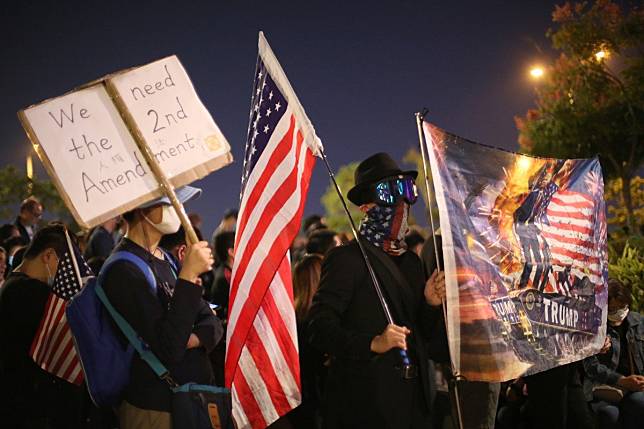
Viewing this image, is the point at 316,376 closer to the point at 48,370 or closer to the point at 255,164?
the point at 48,370

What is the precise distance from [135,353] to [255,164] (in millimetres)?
1232

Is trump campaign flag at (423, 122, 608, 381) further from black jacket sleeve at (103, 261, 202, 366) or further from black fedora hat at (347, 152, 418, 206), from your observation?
black jacket sleeve at (103, 261, 202, 366)

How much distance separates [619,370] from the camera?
279 inches

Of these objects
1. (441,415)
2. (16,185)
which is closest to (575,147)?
(441,415)

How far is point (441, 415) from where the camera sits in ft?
22.3

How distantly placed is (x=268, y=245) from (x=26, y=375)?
2.68m

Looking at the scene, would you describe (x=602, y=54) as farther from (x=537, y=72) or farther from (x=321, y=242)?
(x=321, y=242)

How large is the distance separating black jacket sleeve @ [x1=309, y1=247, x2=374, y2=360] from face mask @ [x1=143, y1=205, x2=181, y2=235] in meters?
0.99

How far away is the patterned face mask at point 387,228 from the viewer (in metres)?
4.43

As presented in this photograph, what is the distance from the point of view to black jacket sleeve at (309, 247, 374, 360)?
13.1 ft

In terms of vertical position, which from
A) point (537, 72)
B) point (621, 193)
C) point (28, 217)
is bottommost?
point (621, 193)

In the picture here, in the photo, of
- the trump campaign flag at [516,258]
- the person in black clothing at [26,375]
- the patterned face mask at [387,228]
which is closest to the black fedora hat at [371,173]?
the patterned face mask at [387,228]

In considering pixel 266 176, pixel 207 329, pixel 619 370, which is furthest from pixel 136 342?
pixel 619 370

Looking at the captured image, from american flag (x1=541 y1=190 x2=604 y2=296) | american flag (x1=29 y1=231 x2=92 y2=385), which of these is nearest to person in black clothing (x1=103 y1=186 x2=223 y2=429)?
american flag (x1=29 y1=231 x2=92 y2=385)
